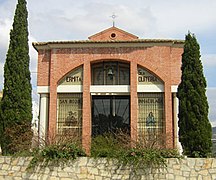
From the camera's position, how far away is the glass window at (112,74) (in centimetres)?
2128

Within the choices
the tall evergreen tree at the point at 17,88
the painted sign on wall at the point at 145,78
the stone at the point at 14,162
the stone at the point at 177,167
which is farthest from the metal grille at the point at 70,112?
the stone at the point at 177,167

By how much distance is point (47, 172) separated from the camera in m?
13.1

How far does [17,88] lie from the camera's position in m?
17.6

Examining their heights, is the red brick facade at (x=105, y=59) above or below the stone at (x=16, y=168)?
above

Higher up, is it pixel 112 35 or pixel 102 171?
pixel 112 35

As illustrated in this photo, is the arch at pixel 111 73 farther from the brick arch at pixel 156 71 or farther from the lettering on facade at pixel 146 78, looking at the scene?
the brick arch at pixel 156 71

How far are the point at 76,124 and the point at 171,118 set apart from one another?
5.28 meters

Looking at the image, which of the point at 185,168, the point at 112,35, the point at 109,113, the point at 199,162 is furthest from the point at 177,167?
the point at 112,35

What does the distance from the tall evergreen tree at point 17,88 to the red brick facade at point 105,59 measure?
8.12ft

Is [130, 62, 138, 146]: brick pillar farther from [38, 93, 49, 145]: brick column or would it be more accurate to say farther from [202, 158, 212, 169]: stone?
[202, 158, 212, 169]: stone

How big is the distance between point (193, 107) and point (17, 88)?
8.34 meters

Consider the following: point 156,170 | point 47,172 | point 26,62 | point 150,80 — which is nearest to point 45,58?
point 26,62

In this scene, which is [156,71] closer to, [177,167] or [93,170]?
[177,167]

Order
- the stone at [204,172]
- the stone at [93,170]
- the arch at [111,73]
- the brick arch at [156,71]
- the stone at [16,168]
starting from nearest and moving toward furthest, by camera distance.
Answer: the stone at [204,172] → the stone at [93,170] → the stone at [16,168] → the brick arch at [156,71] → the arch at [111,73]
